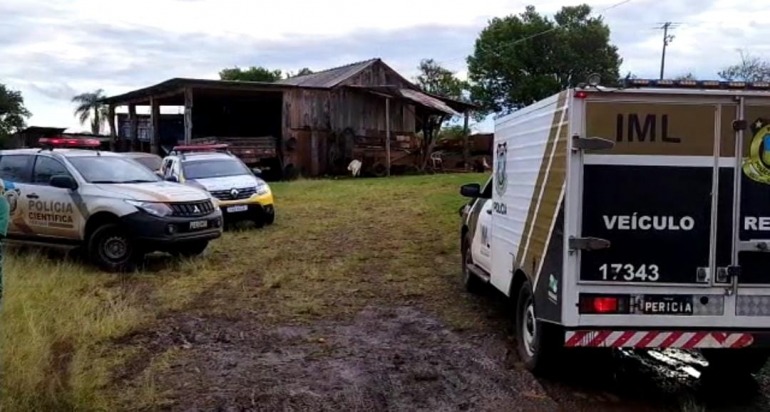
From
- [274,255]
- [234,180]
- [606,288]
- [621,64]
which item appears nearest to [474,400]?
[606,288]

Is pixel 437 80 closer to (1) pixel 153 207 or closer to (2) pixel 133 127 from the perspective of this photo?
(2) pixel 133 127

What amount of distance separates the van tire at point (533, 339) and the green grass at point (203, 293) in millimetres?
1294

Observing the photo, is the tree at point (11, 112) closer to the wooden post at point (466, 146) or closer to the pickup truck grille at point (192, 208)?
the wooden post at point (466, 146)

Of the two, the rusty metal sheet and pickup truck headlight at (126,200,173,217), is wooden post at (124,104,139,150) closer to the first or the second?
the rusty metal sheet

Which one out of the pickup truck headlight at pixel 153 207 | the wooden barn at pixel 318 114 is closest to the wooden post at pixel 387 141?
the wooden barn at pixel 318 114

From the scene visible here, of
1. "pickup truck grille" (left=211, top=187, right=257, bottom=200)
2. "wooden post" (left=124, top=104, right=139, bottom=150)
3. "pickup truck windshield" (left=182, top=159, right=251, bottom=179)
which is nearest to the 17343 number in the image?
"pickup truck grille" (left=211, top=187, right=257, bottom=200)

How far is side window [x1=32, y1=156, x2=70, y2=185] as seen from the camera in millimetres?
11289

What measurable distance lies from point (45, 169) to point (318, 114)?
19.8 meters

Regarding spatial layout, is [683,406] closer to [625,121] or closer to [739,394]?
[739,394]

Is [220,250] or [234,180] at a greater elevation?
[234,180]

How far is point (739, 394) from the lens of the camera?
18.7 ft

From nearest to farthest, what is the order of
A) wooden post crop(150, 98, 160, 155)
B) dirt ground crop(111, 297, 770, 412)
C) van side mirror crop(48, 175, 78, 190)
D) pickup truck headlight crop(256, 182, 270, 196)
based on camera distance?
dirt ground crop(111, 297, 770, 412), van side mirror crop(48, 175, 78, 190), pickup truck headlight crop(256, 182, 270, 196), wooden post crop(150, 98, 160, 155)

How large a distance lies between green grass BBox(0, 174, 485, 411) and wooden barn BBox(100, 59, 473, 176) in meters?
13.8

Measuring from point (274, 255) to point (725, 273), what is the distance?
7945 mm
